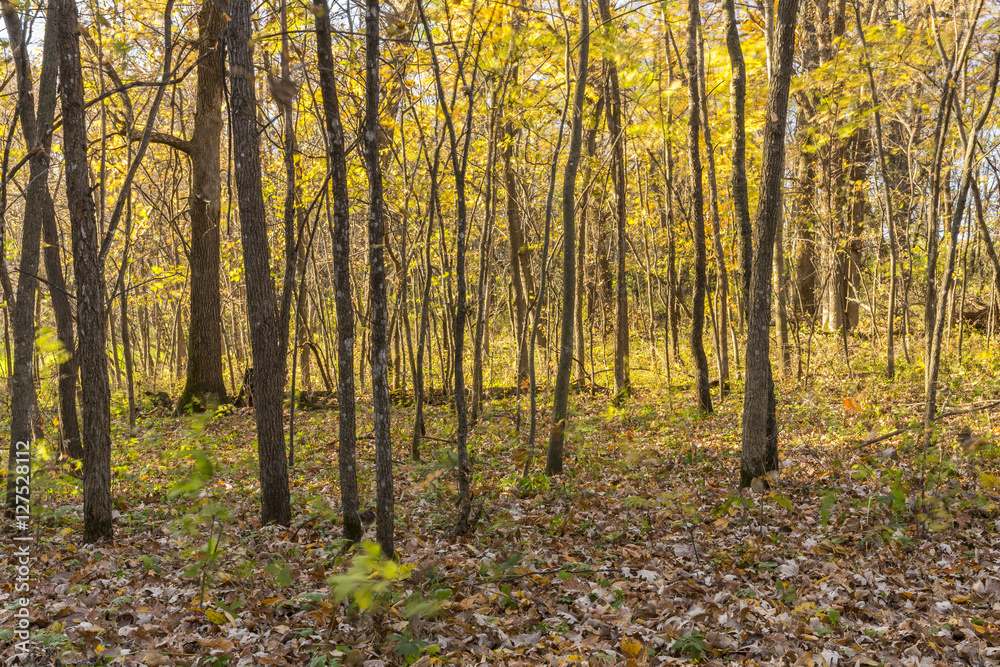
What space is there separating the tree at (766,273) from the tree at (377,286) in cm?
352

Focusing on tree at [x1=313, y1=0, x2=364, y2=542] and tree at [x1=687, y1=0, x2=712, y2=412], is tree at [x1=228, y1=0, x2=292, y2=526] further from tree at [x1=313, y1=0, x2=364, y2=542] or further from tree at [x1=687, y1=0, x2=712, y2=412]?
tree at [x1=687, y1=0, x2=712, y2=412]

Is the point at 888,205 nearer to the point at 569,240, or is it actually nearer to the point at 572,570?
the point at 569,240

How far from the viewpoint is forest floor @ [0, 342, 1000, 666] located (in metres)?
3.28

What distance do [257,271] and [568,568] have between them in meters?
3.51

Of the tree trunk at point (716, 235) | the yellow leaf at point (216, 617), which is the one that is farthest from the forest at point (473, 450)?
the tree trunk at point (716, 235)

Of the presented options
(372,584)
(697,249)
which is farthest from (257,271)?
(697,249)

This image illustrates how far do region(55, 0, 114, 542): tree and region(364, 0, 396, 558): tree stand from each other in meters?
2.11

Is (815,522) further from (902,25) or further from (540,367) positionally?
(540,367)

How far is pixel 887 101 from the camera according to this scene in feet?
35.1

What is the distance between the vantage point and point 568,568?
455cm

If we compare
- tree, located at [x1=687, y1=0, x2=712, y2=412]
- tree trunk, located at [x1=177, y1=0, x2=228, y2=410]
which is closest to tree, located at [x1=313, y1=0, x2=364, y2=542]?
tree, located at [x1=687, y1=0, x2=712, y2=412]

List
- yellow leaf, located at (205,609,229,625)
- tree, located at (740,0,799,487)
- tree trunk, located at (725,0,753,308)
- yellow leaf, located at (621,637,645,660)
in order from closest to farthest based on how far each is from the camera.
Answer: yellow leaf, located at (621,637,645,660), yellow leaf, located at (205,609,229,625), tree, located at (740,0,799,487), tree trunk, located at (725,0,753,308)

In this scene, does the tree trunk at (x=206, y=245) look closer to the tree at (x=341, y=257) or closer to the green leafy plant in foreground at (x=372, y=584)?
the tree at (x=341, y=257)

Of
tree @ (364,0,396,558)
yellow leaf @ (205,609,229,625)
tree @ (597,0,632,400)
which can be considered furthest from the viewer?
tree @ (597,0,632,400)
